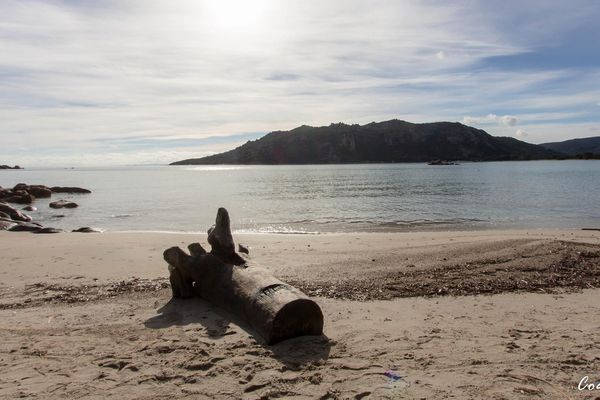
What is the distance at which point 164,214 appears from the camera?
2842 centimetres

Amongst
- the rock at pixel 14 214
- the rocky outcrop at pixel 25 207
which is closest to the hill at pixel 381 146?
the rocky outcrop at pixel 25 207

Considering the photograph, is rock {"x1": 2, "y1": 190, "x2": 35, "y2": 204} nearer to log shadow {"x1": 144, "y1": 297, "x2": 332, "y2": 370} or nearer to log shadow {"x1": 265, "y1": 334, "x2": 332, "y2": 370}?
log shadow {"x1": 144, "y1": 297, "x2": 332, "y2": 370}

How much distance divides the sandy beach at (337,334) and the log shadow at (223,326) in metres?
0.03

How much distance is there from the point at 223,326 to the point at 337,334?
5.18 feet

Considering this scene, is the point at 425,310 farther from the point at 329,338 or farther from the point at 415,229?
the point at 415,229

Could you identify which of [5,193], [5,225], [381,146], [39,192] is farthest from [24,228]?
[381,146]

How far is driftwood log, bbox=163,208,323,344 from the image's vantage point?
18.7ft

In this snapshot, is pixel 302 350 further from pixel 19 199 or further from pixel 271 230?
pixel 19 199

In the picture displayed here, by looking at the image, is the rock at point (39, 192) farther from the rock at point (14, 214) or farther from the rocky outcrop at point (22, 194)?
the rock at point (14, 214)

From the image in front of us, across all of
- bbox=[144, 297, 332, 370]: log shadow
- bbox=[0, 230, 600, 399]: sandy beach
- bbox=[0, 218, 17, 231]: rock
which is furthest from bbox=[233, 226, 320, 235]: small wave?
bbox=[144, 297, 332, 370]: log shadow

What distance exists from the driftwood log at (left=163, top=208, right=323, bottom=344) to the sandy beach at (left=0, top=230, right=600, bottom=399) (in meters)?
0.18

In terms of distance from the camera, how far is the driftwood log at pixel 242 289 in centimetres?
571

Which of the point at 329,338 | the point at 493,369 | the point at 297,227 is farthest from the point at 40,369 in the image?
the point at 297,227

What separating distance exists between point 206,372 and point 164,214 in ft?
81.3
